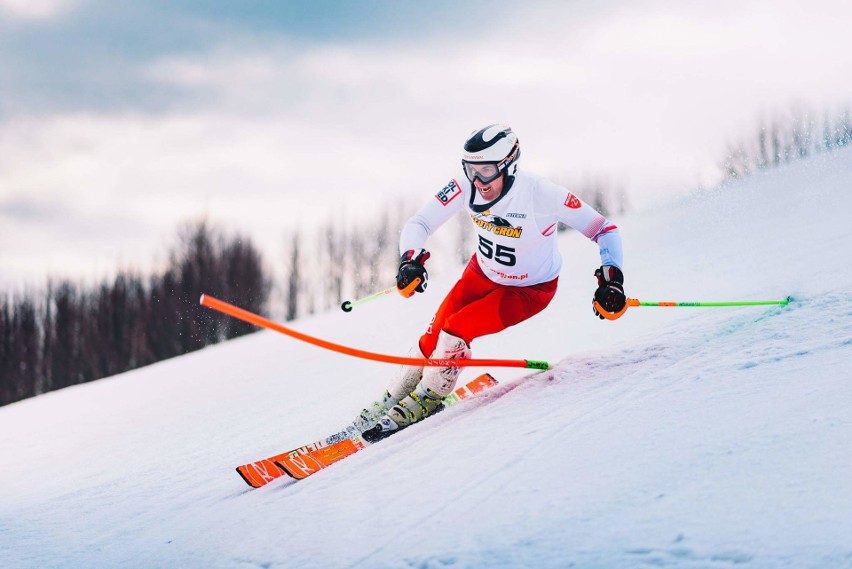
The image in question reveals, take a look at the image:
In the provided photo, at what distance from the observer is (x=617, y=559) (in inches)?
85.4

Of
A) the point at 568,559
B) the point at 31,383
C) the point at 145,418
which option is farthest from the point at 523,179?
the point at 31,383

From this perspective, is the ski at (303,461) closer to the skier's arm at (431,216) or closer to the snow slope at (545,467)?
the snow slope at (545,467)

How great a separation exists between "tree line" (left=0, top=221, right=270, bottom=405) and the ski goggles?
34.3 meters

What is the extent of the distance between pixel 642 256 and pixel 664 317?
3533 millimetres

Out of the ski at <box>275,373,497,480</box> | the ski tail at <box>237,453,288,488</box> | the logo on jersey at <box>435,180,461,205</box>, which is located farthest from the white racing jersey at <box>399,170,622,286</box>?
the ski tail at <box>237,453,288,488</box>

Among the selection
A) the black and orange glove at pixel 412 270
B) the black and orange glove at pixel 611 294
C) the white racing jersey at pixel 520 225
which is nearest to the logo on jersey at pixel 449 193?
the white racing jersey at pixel 520 225

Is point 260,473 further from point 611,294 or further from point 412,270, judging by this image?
point 611,294

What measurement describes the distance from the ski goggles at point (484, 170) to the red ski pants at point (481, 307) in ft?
2.00

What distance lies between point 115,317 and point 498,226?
38.5 meters

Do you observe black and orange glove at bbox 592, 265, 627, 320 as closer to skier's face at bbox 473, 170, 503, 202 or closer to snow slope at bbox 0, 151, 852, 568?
snow slope at bbox 0, 151, 852, 568

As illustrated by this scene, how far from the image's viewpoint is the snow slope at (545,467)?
230 cm

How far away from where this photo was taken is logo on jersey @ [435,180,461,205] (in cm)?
418

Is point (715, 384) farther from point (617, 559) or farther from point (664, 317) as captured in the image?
point (664, 317)

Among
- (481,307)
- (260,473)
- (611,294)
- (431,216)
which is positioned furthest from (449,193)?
(260,473)
